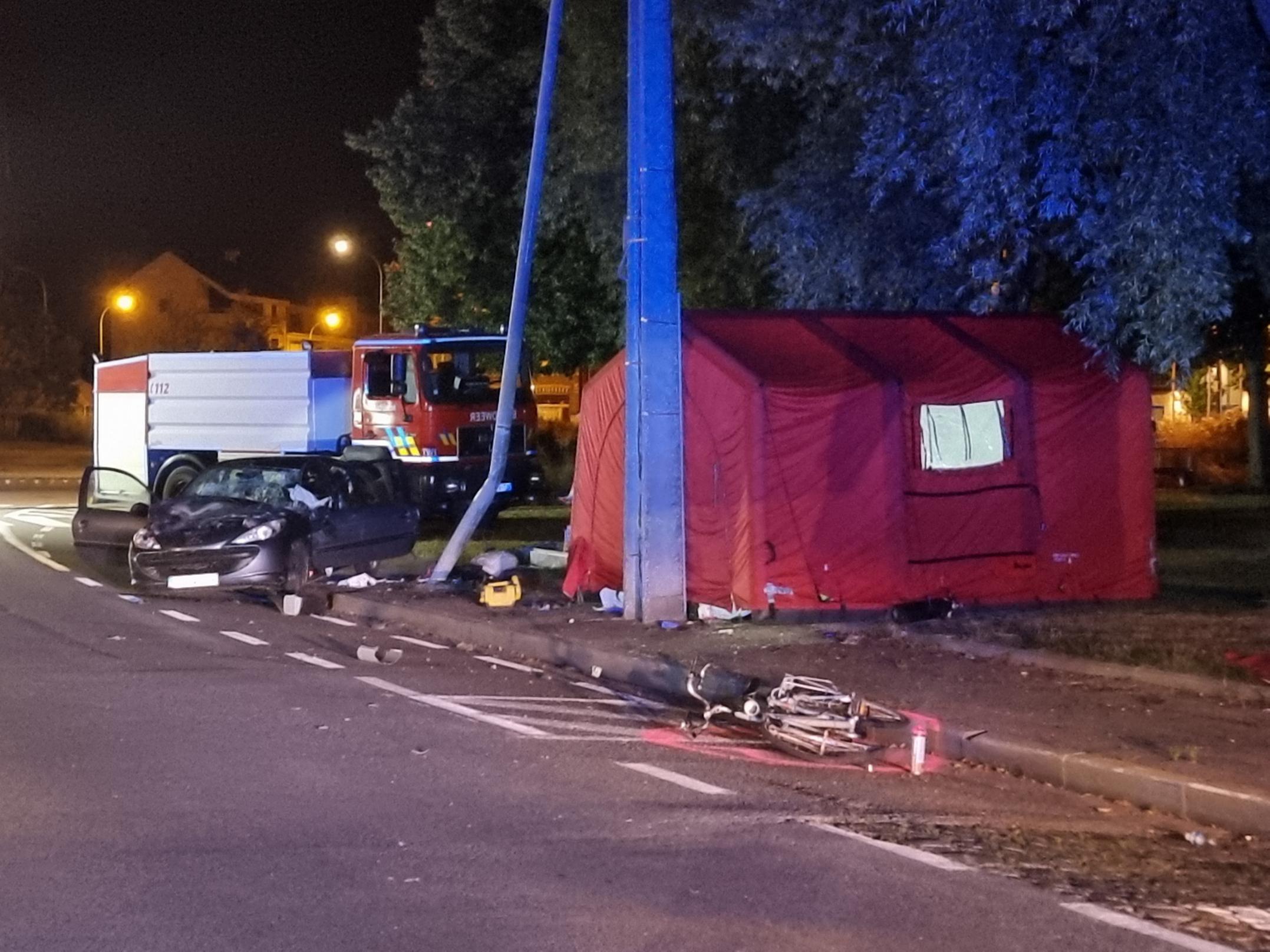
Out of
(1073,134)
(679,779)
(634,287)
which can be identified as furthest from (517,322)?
(679,779)

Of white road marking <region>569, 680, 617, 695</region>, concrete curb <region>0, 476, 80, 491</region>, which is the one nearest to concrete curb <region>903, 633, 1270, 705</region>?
white road marking <region>569, 680, 617, 695</region>

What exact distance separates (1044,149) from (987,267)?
1529 millimetres

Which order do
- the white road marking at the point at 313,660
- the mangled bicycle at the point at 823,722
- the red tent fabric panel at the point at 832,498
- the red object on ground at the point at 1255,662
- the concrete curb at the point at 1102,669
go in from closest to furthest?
the mangled bicycle at the point at 823,722
the concrete curb at the point at 1102,669
the red object on ground at the point at 1255,662
the white road marking at the point at 313,660
the red tent fabric panel at the point at 832,498

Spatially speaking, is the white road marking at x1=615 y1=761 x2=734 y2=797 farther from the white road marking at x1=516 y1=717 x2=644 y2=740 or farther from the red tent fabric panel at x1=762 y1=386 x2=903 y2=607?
the red tent fabric panel at x1=762 y1=386 x2=903 y2=607

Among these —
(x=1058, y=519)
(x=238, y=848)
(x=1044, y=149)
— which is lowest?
(x=238, y=848)

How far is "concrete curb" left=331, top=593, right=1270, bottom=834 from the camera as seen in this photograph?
7152mm

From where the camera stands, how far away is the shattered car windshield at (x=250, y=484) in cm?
1583

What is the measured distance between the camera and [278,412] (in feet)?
75.4

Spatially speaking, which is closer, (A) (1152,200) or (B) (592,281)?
(A) (1152,200)

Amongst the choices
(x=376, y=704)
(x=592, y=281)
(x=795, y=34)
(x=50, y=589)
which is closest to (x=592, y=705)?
(x=376, y=704)

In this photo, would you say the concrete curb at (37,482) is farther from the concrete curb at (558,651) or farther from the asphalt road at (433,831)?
the asphalt road at (433,831)

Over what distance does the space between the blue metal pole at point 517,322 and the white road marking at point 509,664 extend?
343 cm

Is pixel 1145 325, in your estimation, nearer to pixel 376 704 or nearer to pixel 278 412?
pixel 376 704

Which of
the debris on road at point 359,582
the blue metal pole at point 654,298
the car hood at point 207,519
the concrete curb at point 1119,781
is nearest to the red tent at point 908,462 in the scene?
the blue metal pole at point 654,298
